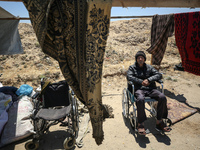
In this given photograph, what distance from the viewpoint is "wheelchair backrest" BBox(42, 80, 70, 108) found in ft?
11.1

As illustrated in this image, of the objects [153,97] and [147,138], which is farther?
[153,97]

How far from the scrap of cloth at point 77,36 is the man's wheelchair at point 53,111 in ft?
5.96

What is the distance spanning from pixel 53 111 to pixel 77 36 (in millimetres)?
2500

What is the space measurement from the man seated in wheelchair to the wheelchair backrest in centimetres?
171

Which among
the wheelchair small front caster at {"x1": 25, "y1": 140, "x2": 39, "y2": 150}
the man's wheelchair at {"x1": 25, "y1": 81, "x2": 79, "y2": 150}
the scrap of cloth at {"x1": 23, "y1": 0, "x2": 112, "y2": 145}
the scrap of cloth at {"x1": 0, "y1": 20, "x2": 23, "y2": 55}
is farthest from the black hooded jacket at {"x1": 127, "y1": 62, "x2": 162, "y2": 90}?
the scrap of cloth at {"x1": 0, "y1": 20, "x2": 23, "y2": 55}

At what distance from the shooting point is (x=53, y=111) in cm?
317

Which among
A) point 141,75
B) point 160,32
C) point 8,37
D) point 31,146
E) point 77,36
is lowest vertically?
point 31,146

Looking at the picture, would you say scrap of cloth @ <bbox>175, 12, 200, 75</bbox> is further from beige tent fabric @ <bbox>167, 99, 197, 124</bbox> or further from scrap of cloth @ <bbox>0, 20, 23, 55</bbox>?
scrap of cloth @ <bbox>0, 20, 23, 55</bbox>

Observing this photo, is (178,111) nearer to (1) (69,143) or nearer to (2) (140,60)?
(2) (140,60)

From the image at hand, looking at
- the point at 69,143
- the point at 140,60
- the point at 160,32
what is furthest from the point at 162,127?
the point at 160,32

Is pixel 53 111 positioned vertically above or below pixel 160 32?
below

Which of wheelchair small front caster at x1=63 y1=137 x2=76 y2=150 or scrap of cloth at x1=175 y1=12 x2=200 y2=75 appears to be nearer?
wheelchair small front caster at x1=63 y1=137 x2=76 y2=150

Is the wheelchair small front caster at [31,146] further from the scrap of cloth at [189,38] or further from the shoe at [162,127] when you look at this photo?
the scrap of cloth at [189,38]

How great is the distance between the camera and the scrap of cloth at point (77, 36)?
1.05 metres
